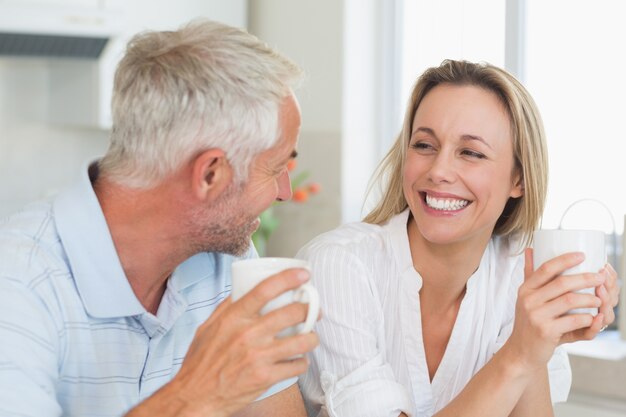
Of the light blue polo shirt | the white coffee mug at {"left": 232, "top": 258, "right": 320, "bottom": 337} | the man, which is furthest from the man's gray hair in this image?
the white coffee mug at {"left": 232, "top": 258, "right": 320, "bottom": 337}

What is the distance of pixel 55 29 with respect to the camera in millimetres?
3428

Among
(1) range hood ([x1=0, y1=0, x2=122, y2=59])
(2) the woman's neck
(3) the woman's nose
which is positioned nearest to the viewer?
(3) the woman's nose

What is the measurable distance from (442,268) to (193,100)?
2.67 ft

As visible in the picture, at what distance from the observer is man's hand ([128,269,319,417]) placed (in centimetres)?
110

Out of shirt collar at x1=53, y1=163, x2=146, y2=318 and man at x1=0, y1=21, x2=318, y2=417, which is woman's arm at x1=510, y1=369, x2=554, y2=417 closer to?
man at x1=0, y1=21, x2=318, y2=417

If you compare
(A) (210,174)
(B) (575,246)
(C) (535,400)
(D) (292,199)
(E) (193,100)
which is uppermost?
(E) (193,100)

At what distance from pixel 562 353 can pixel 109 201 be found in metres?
1.04

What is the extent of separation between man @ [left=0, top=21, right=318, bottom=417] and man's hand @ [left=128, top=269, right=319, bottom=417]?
144mm

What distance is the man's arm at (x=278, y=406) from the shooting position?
1.58 m

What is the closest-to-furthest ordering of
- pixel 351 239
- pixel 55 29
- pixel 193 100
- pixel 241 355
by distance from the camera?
pixel 241 355 < pixel 193 100 < pixel 351 239 < pixel 55 29

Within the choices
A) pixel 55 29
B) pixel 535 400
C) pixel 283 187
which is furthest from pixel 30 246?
pixel 55 29

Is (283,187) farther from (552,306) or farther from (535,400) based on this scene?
(535,400)

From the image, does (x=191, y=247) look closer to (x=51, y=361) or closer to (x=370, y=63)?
(x=51, y=361)

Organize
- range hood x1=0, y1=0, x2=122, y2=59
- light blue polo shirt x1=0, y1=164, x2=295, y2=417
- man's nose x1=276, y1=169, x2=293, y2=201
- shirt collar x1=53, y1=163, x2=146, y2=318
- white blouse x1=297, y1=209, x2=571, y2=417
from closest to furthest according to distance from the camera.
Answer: light blue polo shirt x1=0, y1=164, x2=295, y2=417, shirt collar x1=53, y1=163, x2=146, y2=318, man's nose x1=276, y1=169, x2=293, y2=201, white blouse x1=297, y1=209, x2=571, y2=417, range hood x1=0, y1=0, x2=122, y2=59
